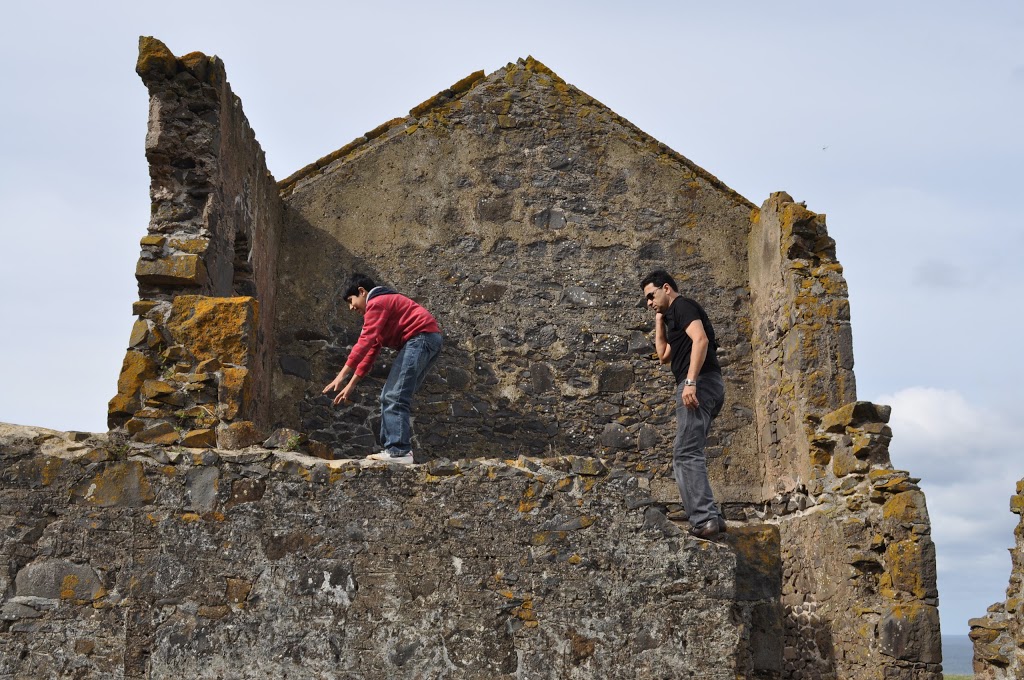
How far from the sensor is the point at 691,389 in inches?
275

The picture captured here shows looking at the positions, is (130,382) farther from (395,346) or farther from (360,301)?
(395,346)

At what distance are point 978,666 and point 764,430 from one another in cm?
231

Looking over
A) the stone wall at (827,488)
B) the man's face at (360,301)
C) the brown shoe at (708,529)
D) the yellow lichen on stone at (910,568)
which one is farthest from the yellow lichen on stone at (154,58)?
the yellow lichen on stone at (910,568)

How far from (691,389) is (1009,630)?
263 centimetres

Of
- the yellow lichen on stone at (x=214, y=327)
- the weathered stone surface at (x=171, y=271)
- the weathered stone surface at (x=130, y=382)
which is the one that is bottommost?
the weathered stone surface at (x=130, y=382)

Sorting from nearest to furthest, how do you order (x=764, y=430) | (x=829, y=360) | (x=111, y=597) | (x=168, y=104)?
(x=111, y=597) → (x=168, y=104) → (x=829, y=360) → (x=764, y=430)

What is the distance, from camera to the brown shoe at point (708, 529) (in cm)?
670

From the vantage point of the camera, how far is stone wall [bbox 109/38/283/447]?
21.6 feet

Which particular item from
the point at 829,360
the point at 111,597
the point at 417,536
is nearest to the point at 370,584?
the point at 417,536

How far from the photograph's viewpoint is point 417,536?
6.18 meters

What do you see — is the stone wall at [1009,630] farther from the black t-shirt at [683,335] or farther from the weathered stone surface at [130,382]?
the weathered stone surface at [130,382]

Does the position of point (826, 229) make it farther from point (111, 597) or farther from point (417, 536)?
point (111, 597)

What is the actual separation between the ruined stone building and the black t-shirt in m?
1.08

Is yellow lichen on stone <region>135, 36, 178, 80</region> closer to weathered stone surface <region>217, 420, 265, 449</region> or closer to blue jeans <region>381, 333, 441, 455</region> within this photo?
blue jeans <region>381, 333, 441, 455</region>
